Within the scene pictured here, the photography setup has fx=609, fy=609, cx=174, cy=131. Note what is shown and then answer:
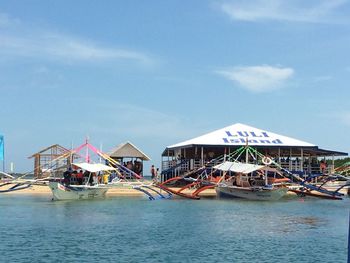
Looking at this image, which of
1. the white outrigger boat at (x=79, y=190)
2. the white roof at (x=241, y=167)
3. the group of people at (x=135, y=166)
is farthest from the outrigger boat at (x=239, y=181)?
the group of people at (x=135, y=166)

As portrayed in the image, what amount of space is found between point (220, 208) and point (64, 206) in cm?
879

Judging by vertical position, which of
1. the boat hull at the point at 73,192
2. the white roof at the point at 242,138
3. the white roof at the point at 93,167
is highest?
the white roof at the point at 242,138

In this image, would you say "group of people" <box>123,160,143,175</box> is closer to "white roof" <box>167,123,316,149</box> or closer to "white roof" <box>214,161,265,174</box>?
"white roof" <box>167,123,316,149</box>

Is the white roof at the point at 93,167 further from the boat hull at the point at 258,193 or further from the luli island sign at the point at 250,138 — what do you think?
the luli island sign at the point at 250,138

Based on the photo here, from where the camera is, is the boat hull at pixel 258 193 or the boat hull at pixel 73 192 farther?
the boat hull at pixel 258 193

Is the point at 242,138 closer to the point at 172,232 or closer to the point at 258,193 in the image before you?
the point at 258,193

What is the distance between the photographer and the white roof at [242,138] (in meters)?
48.0

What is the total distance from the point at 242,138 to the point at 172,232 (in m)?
26.3

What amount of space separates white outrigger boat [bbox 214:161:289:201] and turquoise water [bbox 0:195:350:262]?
1.64 m

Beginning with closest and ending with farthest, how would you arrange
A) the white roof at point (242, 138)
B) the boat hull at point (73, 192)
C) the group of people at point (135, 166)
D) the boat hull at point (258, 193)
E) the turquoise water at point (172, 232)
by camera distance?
the turquoise water at point (172, 232) → the boat hull at point (73, 192) → the boat hull at point (258, 193) → the white roof at point (242, 138) → the group of people at point (135, 166)

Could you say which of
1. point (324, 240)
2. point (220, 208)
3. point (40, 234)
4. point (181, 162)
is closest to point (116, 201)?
point (220, 208)

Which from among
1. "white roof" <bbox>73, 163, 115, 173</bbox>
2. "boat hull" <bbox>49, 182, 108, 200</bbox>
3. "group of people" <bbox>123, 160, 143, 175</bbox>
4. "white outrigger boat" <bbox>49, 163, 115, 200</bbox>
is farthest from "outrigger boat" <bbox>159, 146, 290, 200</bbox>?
"group of people" <bbox>123, 160, 143, 175</bbox>

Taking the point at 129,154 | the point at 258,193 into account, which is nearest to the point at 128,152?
the point at 129,154

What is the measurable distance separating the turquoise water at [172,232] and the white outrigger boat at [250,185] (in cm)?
164
